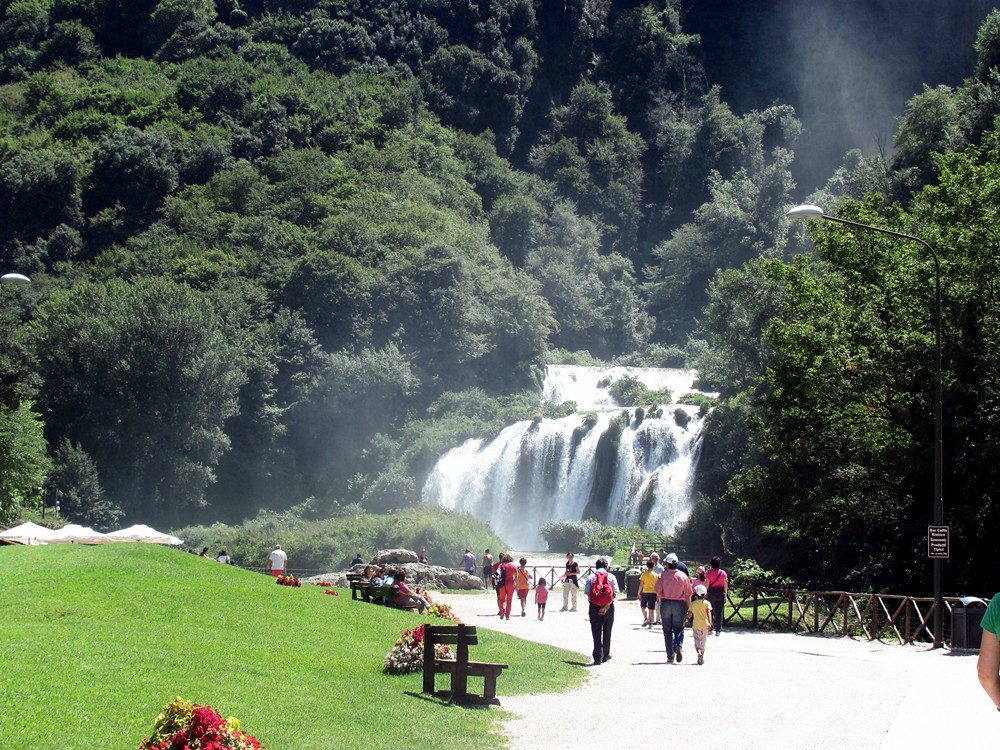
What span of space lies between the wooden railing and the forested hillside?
1034cm

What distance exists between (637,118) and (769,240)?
3228cm

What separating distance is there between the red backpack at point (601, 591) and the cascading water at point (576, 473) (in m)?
45.9

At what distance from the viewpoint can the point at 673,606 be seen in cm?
2081

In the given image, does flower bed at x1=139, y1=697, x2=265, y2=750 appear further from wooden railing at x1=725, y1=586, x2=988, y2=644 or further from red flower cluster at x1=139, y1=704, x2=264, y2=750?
wooden railing at x1=725, y1=586, x2=988, y2=644

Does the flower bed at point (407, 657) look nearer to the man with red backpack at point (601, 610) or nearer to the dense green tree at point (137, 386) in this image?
the man with red backpack at point (601, 610)

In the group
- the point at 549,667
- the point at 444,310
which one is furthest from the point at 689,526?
the point at 549,667

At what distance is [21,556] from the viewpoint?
25.4 m

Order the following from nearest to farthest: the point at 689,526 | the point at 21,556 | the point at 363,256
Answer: the point at 21,556
the point at 689,526
the point at 363,256

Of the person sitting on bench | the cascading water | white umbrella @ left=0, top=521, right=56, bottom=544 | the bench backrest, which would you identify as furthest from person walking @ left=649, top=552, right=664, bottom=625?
the cascading water

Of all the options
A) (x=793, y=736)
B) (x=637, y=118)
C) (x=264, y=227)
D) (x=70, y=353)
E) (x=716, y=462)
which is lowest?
(x=793, y=736)

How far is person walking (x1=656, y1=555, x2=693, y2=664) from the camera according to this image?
2069cm

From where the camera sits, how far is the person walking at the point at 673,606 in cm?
2069

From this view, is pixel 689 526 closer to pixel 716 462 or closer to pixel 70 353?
pixel 716 462

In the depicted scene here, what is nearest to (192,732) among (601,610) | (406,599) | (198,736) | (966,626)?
(198,736)
